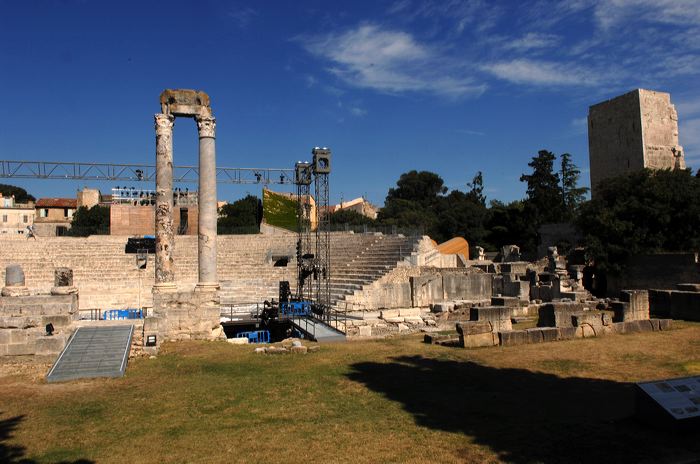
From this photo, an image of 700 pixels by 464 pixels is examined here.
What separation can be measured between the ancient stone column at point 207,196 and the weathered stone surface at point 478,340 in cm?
824

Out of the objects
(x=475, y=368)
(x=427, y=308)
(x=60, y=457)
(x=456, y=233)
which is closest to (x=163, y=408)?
(x=60, y=457)

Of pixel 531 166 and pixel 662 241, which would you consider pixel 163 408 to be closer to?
pixel 662 241

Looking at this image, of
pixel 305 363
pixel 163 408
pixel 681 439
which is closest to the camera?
pixel 681 439

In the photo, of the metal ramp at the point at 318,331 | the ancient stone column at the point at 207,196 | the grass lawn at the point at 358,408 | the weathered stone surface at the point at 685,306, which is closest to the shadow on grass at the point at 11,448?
the grass lawn at the point at 358,408

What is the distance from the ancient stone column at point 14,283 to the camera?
598 inches

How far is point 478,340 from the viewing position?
14227mm

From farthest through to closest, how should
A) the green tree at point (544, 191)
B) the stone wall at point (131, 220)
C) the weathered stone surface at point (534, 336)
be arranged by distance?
the green tree at point (544, 191), the stone wall at point (131, 220), the weathered stone surface at point (534, 336)

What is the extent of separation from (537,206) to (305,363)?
149 feet

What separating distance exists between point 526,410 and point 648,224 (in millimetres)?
25535

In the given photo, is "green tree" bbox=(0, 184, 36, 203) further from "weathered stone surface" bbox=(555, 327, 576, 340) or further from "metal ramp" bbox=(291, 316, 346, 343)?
"weathered stone surface" bbox=(555, 327, 576, 340)

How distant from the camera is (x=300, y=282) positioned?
78.2ft

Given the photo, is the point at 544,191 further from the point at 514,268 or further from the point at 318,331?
the point at 318,331

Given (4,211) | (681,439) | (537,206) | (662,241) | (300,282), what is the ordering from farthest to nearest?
(4,211)
(537,206)
(662,241)
(300,282)
(681,439)

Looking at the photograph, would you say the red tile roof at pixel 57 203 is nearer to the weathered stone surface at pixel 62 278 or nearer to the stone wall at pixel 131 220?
the stone wall at pixel 131 220
